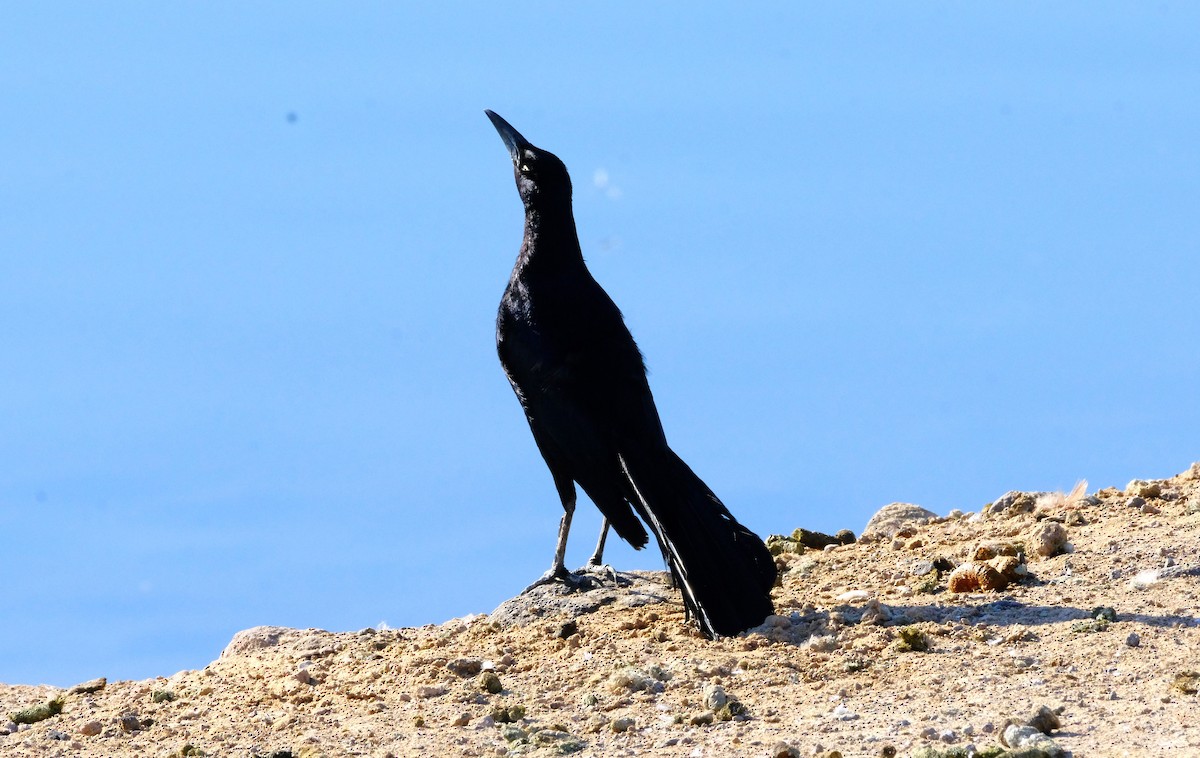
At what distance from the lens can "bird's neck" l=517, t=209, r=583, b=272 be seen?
31.5 feet

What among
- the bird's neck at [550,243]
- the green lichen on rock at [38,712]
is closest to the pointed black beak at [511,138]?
the bird's neck at [550,243]

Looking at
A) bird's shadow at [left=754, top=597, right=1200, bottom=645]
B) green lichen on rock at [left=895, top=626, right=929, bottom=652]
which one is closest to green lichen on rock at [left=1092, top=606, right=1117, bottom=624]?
bird's shadow at [left=754, top=597, right=1200, bottom=645]

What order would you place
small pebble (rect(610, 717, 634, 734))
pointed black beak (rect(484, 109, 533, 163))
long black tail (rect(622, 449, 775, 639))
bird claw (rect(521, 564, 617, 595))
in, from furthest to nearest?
pointed black beak (rect(484, 109, 533, 163))
bird claw (rect(521, 564, 617, 595))
long black tail (rect(622, 449, 775, 639))
small pebble (rect(610, 717, 634, 734))

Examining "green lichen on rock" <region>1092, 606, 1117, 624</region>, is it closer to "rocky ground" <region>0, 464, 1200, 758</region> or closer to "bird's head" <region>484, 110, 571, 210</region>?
"rocky ground" <region>0, 464, 1200, 758</region>

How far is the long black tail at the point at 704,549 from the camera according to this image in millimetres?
8352

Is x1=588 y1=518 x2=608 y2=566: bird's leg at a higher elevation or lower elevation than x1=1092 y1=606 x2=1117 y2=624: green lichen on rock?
higher

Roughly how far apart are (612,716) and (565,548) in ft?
6.97

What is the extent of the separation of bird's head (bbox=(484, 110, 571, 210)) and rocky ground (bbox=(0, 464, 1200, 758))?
2.46 meters

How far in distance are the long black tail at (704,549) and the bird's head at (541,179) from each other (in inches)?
79.1

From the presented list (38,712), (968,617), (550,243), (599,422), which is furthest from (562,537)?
(38,712)

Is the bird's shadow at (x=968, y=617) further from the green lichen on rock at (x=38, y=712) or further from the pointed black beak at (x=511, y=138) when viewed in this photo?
the green lichen on rock at (x=38, y=712)

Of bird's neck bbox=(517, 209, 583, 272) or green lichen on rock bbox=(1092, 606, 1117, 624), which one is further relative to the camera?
bird's neck bbox=(517, 209, 583, 272)

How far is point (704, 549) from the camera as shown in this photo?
8.38m

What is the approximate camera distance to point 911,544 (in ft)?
32.6
